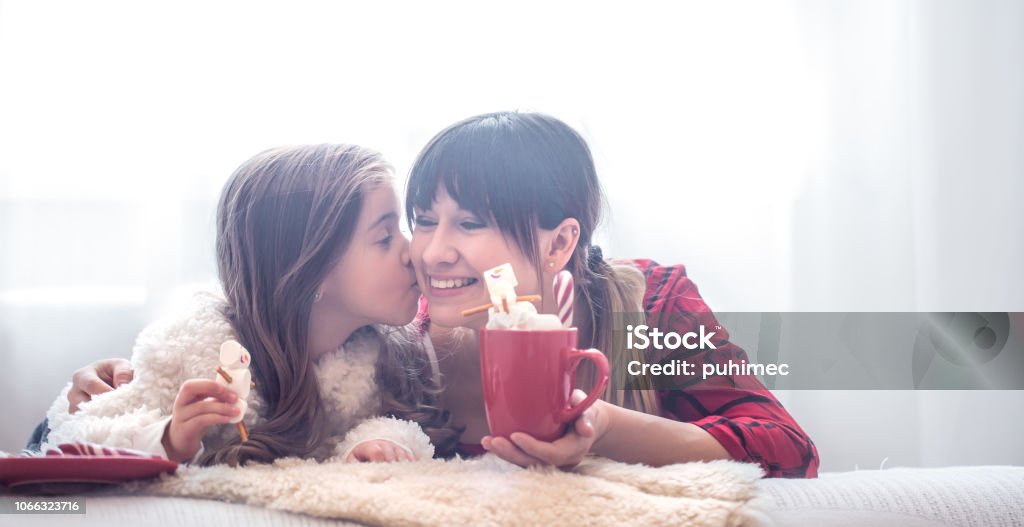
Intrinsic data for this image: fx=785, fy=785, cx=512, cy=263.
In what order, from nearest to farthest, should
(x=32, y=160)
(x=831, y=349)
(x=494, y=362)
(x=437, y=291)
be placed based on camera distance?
(x=494, y=362) → (x=437, y=291) → (x=32, y=160) → (x=831, y=349)

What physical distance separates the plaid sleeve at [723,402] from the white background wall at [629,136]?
31 centimetres

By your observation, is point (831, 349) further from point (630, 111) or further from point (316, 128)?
A: point (316, 128)

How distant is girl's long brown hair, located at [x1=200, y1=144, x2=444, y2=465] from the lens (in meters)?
1.03

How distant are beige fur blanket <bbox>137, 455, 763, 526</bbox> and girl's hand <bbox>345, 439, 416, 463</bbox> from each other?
0.43 ft

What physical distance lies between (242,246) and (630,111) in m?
0.84

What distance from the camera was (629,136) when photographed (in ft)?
5.16

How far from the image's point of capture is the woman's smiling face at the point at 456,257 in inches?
40.4

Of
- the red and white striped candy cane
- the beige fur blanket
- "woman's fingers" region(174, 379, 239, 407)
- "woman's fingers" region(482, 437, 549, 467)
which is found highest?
the red and white striped candy cane

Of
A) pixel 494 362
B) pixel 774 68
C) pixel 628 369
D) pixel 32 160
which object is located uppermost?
pixel 774 68

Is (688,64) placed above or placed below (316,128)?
above

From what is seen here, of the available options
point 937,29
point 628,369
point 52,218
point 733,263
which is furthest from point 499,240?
point 937,29

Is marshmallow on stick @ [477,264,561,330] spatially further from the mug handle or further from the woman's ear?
the woman's ear

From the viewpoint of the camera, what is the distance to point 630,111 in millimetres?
1574

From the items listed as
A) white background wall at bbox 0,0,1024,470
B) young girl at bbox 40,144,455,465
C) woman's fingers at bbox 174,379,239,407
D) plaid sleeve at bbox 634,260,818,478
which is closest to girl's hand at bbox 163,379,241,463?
woman's fingers at bbox 174,379,239,407
